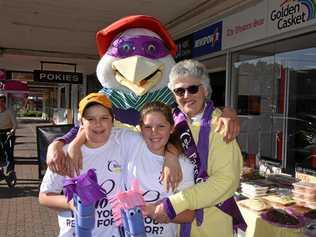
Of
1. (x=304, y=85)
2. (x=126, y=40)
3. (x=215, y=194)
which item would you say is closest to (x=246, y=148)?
(x=304, y=85)

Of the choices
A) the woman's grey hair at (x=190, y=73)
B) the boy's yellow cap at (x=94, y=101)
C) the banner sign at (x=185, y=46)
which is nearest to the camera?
the boy's yellow cap at (x=94, y=101)

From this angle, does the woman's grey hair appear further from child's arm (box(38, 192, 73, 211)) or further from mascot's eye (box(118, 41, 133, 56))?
child's arm (box(38, 192, 73, 211))

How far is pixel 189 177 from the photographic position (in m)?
1.87

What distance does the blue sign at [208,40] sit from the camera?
6176 millimetres

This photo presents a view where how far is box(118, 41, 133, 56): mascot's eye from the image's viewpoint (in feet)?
7.98

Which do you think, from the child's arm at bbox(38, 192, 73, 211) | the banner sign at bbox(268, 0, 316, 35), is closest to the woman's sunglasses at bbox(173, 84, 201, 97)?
the child's arm at bbox(38, 192, 73, 211)

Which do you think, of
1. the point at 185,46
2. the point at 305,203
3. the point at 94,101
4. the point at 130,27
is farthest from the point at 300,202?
the point at 185,46

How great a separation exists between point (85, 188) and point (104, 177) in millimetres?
207

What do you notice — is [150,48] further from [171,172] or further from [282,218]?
[282,218]

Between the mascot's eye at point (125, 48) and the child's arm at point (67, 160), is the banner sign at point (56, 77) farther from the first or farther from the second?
the child's arm at point (67, 160)

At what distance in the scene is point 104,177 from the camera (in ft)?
6.15

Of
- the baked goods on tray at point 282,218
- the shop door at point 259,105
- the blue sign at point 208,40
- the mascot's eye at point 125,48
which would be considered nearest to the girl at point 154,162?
the mascot's eye at point 125,48

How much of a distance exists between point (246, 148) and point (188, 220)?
430 centimetres

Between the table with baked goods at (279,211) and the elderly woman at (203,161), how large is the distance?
3.27 feet
